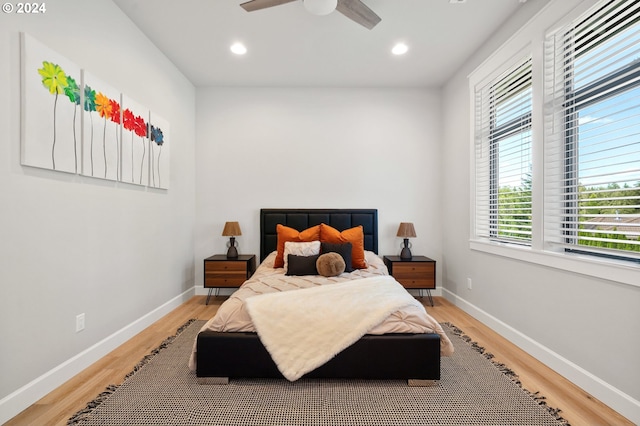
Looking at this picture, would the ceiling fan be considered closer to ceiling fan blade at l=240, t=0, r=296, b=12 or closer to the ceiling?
ceiling fan blade at l=240, t=0, r=296, b=12

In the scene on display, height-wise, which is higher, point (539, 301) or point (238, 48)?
point (238, 48)

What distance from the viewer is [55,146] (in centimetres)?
202

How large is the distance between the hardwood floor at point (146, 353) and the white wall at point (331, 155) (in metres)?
1.44

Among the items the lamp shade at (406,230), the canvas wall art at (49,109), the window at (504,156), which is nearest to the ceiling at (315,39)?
the window at (504,156)

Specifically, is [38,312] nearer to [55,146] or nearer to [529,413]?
[55,146]

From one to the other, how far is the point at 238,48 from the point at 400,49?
1.74 meters

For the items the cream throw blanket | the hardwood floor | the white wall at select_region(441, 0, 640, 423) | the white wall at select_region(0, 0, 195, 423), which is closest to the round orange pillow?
the cream throw blanket

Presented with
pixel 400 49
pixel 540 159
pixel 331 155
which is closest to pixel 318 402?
pixel 540 159

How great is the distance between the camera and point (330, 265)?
2994 millimetres

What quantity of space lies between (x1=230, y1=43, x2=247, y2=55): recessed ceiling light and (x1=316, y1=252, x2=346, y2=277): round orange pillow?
2378 millimetres

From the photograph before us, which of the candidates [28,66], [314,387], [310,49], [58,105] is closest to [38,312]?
[58,105]

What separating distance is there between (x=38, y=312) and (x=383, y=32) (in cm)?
353

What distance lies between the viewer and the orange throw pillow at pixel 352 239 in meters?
3.45

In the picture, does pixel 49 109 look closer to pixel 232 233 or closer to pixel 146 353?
pixel 146 353
